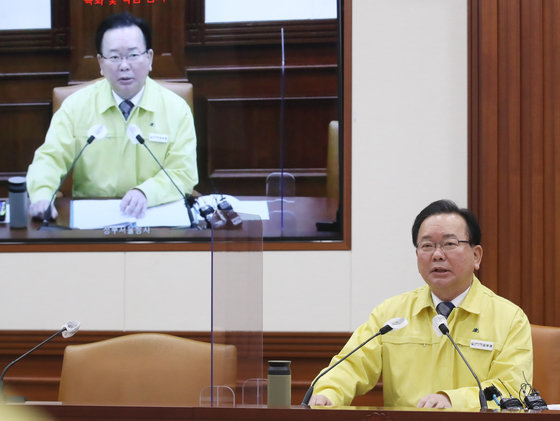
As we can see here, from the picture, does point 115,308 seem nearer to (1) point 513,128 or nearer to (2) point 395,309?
(2) point 395,309

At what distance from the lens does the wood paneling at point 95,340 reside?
407cm

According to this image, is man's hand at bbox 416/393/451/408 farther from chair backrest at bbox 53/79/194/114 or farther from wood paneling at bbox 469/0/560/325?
chair backrest at bbox 53/79/194/114

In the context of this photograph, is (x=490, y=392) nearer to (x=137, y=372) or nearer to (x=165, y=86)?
(x=137, y=372)

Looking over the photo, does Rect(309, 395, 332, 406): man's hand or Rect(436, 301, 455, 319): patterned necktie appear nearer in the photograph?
Rect(309, 395, 332, 406): man's hand

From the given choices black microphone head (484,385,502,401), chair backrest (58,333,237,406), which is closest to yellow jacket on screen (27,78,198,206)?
chair backrest (58,333,237,406)

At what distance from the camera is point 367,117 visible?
13.4ft

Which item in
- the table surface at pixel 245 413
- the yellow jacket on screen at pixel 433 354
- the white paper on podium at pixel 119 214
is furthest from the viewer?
the white paper on podium at pixel 119 214

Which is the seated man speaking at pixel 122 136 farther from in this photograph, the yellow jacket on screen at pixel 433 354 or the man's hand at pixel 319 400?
the man's hand at pixel 319 400

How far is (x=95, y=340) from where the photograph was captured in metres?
4.16

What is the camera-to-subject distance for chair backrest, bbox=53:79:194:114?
13.9ft

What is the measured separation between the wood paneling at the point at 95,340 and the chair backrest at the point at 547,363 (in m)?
1.02

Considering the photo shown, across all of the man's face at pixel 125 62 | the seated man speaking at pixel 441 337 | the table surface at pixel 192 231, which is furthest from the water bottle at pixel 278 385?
the man's face at pixel 125 62

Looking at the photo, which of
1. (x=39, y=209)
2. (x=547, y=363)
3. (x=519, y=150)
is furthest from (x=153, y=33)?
(x=547, y=363)

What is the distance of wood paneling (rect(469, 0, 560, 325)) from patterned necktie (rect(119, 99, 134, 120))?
5.35ft
